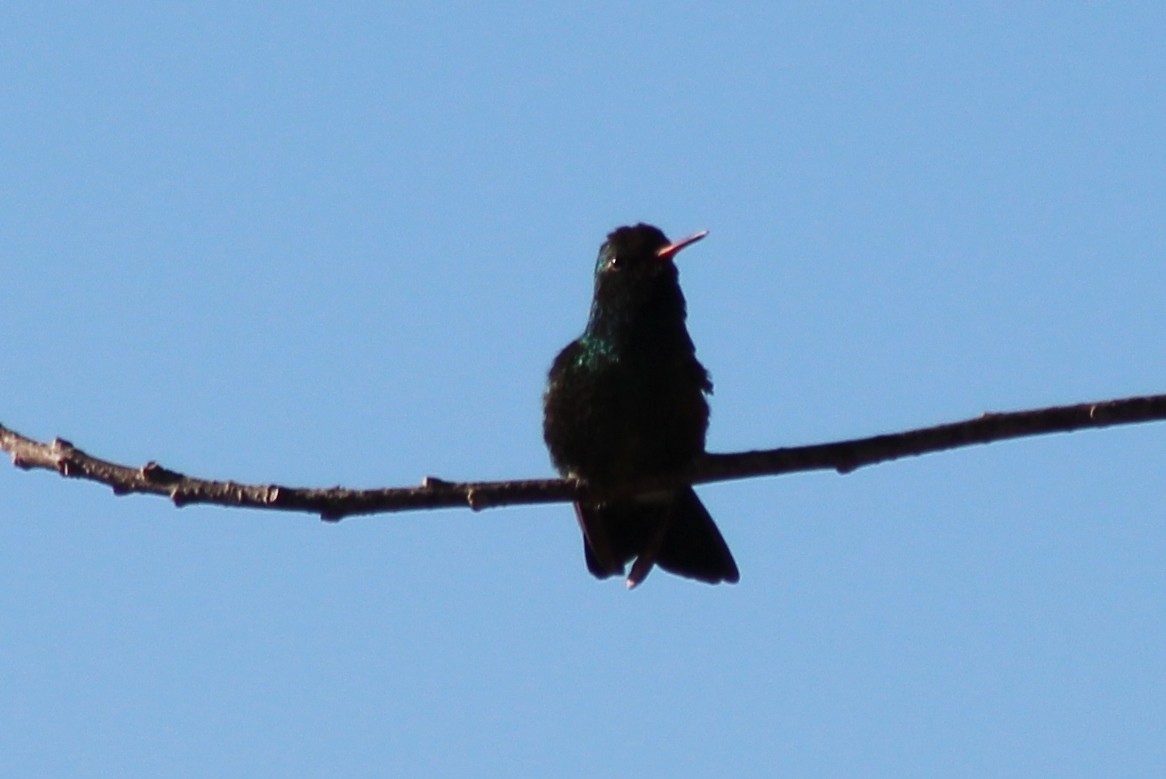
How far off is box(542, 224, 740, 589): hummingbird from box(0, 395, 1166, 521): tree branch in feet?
5.84

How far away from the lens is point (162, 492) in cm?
292

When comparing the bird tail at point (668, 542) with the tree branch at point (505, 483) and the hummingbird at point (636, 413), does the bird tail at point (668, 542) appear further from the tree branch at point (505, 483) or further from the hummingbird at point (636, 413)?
the tree branch at point (505, 483)

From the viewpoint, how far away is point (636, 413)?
5027mm

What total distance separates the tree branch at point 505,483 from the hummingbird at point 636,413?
5.84 ft

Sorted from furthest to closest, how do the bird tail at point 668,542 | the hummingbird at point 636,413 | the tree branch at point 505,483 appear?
the bird tail at point 668,542 < the hummingbird at point 636,413 < the tree branch at point 505,483

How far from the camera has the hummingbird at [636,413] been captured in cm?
501

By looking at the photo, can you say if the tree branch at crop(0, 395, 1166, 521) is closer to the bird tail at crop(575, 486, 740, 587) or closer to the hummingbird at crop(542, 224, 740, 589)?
the hummingbird at crop(542, 224, 740, 589)

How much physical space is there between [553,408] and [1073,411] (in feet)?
9.34

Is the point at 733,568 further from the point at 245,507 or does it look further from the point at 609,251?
the point at 245,507

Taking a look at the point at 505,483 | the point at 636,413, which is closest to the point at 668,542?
the point at 636,413

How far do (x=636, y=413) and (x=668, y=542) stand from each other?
0.65 meters

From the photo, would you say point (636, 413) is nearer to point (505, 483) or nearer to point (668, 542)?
point (668, 542)

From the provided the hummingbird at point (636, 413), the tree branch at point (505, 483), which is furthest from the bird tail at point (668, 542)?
the tree branch at point (505, 483)

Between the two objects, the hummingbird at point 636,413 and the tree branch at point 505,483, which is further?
the hummingbird at point 636,413
